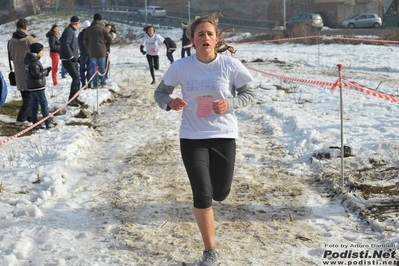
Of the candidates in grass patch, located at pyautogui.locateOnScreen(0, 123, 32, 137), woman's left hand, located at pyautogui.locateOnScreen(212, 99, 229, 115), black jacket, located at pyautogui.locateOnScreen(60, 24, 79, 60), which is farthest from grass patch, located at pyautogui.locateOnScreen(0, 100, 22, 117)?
woman's left hand, located at pyautogui.locateOnScreen(212, 99, 229, 115)

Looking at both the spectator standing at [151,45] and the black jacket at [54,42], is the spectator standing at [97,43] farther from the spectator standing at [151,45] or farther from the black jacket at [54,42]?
the spectator standing at [151,45]

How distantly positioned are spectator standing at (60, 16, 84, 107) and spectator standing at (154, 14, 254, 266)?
7.55 m

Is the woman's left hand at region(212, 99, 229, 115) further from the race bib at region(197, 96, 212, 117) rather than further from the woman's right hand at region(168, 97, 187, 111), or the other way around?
the woman's right hand at region(168, 97, 187, 111)

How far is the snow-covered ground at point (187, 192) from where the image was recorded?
463cm

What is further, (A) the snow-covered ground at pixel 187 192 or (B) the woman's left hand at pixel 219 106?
(A) the snow-covered ground at pixel 187 192

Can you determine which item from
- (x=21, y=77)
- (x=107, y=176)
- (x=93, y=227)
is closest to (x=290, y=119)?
(x=107, y=176)

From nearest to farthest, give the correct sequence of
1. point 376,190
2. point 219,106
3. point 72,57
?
point 219,106 < point 376,190 < point 72,57

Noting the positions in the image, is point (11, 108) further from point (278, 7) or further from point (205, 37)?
point (278, 7)

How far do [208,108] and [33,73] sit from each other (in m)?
5.70

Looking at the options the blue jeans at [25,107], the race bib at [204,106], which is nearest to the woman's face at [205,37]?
the race bib at [204,106]

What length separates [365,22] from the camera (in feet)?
147

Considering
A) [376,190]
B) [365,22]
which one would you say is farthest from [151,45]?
[365,22]

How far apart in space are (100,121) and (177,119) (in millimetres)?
1473

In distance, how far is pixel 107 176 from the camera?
22.9 feet
